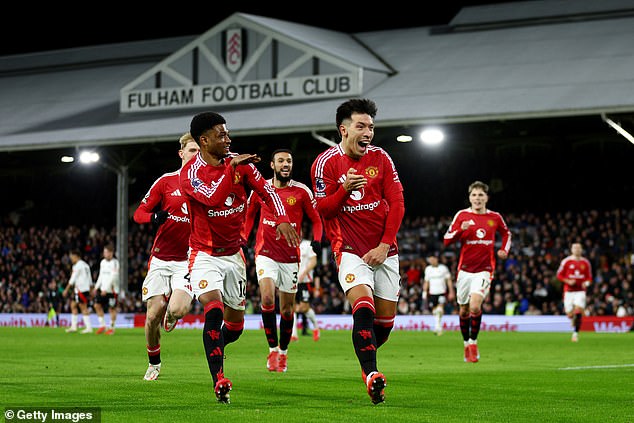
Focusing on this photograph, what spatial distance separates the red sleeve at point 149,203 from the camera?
11938mm

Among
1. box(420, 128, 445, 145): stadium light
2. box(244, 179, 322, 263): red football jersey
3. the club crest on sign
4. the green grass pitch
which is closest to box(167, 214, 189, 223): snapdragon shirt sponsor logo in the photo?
the green grass pitch

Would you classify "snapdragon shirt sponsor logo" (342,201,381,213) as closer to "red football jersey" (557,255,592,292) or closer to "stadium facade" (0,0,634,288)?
"red football jersey" (557,255,592,292)

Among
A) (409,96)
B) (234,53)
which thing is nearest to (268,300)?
(409,96)

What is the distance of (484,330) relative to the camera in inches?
1231

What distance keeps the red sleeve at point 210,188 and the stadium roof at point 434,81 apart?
19.4 metres

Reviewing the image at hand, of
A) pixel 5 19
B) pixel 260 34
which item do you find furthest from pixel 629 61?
pixel 5 19

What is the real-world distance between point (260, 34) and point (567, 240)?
40.1 ft

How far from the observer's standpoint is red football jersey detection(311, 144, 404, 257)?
9719mm

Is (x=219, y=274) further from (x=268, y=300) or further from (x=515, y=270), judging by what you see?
(x=515, y=270)

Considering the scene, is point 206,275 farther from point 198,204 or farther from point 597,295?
point 597,295

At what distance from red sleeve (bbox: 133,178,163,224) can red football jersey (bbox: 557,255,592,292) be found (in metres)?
15.2

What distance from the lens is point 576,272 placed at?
25.5 metres

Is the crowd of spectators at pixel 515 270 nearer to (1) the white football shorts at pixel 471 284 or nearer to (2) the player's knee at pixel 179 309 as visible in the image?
(1) the white football shorts at pixel 471 284

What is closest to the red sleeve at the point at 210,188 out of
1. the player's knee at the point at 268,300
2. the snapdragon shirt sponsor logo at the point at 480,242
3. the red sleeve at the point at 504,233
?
the player's knee at the point at 268,300
